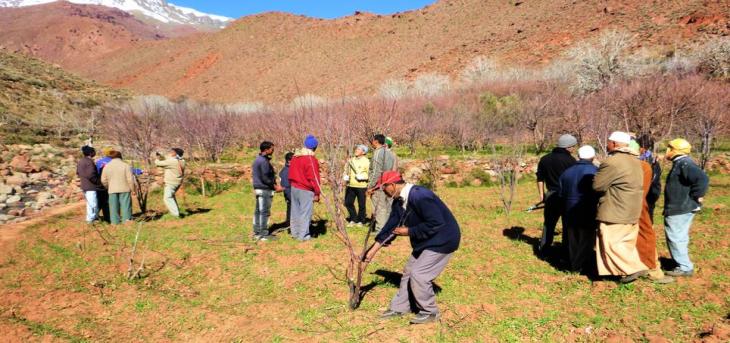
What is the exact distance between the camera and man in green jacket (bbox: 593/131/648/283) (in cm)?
467

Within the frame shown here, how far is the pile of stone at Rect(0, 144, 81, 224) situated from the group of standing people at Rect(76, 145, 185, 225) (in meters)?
2.73

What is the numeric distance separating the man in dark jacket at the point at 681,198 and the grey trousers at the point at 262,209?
610 centimetres

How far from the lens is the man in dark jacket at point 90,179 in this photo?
8.41m

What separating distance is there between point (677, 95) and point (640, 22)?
28378mm

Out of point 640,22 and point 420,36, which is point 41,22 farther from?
point 640,22

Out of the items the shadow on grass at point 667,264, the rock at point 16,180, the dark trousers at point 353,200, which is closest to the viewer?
the shadow on grass at point 667,264

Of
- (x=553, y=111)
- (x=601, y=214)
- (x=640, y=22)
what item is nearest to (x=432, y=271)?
(x=601, y=214)

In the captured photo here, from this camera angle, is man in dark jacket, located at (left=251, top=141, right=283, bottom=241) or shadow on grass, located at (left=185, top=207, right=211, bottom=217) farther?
shadow on grass, located at (left=185, top=207, right=211, bottom=217)

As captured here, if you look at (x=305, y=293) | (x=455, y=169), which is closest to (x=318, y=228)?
(x=305, y=293)

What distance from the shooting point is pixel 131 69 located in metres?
86.4

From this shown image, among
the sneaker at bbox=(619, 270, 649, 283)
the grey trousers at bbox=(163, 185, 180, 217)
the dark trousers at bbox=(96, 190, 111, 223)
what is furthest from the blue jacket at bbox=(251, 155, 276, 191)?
the sneaker at bbox=(619, 270, 649, 283)

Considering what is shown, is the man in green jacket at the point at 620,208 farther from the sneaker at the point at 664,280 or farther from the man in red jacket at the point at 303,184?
the man in red jacket at the point at 303,184

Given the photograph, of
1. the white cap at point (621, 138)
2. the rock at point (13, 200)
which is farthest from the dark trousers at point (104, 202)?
the white cap at point (621, 138)

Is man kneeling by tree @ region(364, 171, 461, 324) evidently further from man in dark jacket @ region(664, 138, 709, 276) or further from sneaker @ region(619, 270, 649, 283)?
man in dark jacket @ region(664, 138, 709, 276)
